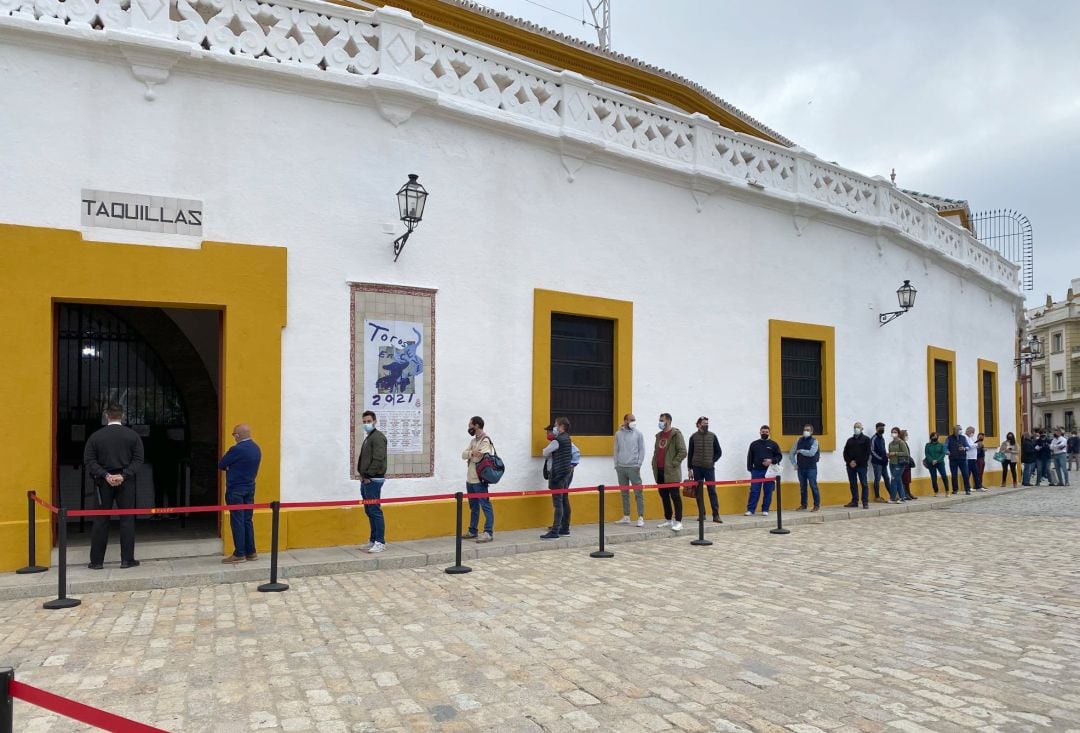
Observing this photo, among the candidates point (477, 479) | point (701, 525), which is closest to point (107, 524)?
point (477, 479)

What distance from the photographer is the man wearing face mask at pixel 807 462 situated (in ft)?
43.8

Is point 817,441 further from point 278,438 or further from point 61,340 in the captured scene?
point 61,340

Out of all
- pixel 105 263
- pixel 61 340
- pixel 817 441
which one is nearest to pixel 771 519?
pixel 817 441

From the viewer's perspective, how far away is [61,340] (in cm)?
1067

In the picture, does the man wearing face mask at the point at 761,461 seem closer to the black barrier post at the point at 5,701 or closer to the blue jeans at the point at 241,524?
the blue jeans at the point at 241,524

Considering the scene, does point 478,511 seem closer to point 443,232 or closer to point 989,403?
point 443,232

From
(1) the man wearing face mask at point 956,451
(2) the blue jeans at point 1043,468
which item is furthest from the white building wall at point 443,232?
(2) the blue jeans at point 1043,468

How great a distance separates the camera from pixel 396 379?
9547 mm

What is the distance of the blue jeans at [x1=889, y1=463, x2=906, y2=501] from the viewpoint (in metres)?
15.6

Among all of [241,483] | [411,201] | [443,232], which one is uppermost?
[411,201]

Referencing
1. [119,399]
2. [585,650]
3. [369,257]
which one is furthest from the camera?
[119,399]

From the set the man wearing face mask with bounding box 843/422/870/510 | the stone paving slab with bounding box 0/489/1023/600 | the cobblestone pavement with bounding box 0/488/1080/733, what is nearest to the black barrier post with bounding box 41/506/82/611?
the cobblestone pavement with bounding box 0/488/1080/733

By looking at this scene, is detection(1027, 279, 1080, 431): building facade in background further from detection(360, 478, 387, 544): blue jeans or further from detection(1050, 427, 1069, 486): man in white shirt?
detection(360, 478, 387, 544): blue jeans

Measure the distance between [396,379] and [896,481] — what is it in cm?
1105
